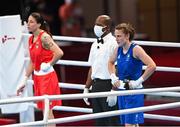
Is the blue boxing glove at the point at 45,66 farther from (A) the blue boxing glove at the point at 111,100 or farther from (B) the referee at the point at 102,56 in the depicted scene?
(A) the blue boxing glove at the point at 111,100

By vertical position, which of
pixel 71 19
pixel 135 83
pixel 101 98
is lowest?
pixel 101 98

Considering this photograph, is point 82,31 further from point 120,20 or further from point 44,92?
point 44,92

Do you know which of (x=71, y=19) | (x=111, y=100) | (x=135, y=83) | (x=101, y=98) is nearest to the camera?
(x=135, y=83)

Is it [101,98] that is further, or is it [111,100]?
[101,98]

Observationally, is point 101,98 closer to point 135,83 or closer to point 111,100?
point 111,100

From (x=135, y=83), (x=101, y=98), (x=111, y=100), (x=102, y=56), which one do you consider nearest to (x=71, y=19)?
(x=101, y=98)

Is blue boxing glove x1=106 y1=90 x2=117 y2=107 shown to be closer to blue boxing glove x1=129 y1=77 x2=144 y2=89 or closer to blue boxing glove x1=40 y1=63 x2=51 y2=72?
blue boxing glove x1=129 y1=77 x2=144 y2=89

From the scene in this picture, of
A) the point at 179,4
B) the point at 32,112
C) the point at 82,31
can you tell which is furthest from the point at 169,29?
the point at 32,112

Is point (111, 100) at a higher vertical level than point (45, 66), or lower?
lower

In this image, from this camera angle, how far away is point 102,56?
8539 mm

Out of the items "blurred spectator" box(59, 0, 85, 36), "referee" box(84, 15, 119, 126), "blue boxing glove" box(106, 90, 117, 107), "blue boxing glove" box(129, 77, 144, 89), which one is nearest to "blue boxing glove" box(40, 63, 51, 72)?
"referee" box(84, 15, 119, 126)

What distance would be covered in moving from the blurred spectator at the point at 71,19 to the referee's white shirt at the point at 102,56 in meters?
12.2

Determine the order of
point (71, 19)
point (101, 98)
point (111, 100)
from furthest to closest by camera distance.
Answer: point (71, 19) → point (101, 98) → point (111, 100)

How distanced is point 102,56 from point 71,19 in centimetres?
1311
